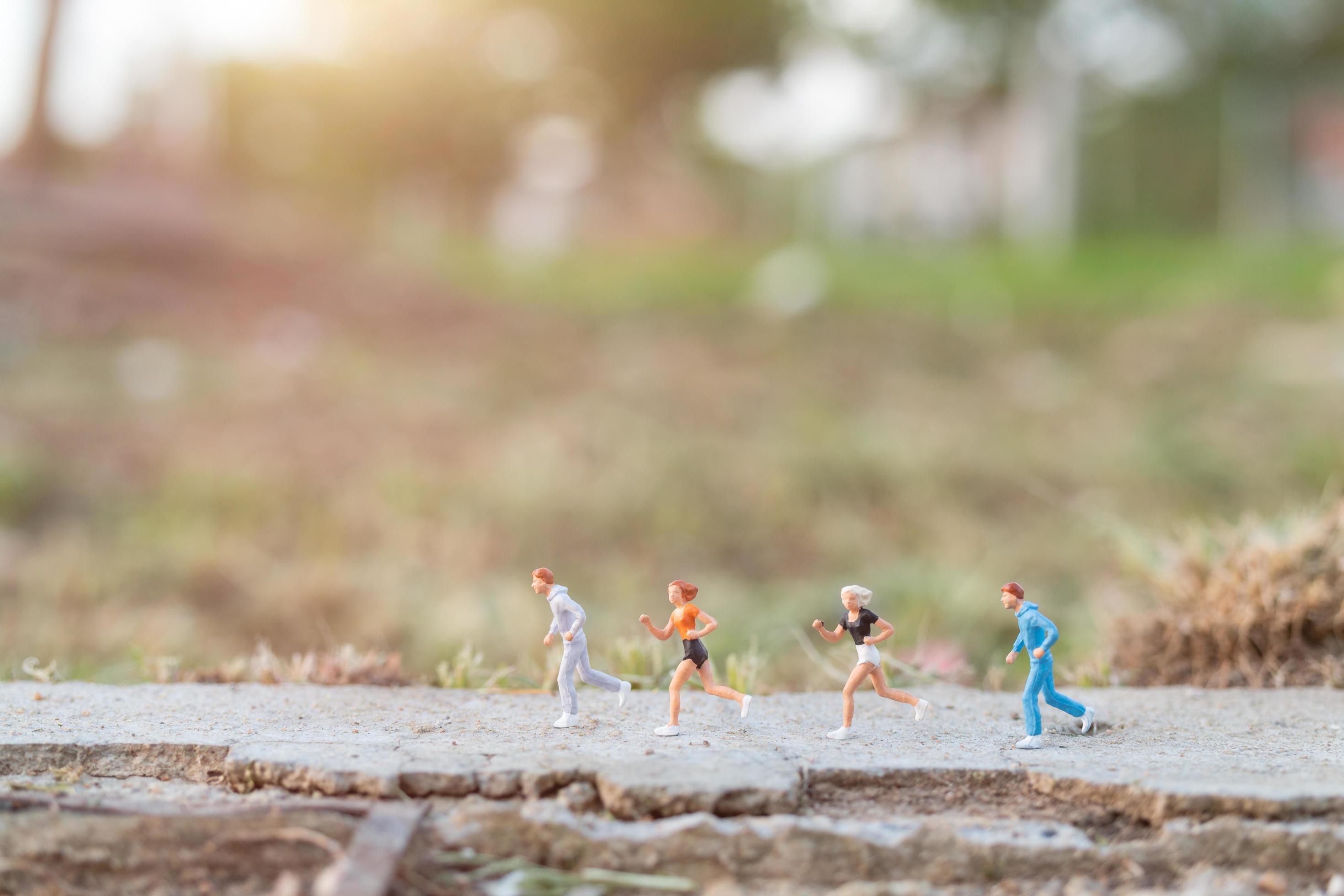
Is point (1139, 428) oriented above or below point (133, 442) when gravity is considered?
above

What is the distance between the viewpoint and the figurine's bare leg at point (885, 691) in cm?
195

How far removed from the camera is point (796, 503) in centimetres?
566

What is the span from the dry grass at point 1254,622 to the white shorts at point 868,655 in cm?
92

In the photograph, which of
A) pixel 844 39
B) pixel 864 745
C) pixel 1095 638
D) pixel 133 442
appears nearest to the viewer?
pixel 864 745

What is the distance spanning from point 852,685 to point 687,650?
0.29m

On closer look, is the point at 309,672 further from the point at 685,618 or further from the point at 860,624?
the point at 860,624

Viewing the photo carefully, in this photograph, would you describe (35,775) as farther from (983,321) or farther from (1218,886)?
(983,321)

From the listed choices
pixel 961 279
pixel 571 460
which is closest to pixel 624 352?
pixel 571 460

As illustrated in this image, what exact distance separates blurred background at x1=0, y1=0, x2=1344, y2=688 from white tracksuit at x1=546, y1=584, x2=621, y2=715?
0.43m

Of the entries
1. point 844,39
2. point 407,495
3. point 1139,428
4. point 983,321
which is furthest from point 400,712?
point 844,39

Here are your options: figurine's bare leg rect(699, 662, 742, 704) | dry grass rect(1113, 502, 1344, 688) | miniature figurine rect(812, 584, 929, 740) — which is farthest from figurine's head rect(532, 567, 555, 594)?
dry grass rect(1113, 502, 1344, 688)

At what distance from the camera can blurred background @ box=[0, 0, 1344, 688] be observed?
448 cm

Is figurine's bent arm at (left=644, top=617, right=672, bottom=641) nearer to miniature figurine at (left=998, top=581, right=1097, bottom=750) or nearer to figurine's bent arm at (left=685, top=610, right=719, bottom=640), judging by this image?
figurine's bent arm at (left=685, top=610, right=719, bottom=640)

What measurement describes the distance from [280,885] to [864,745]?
0.95 m
